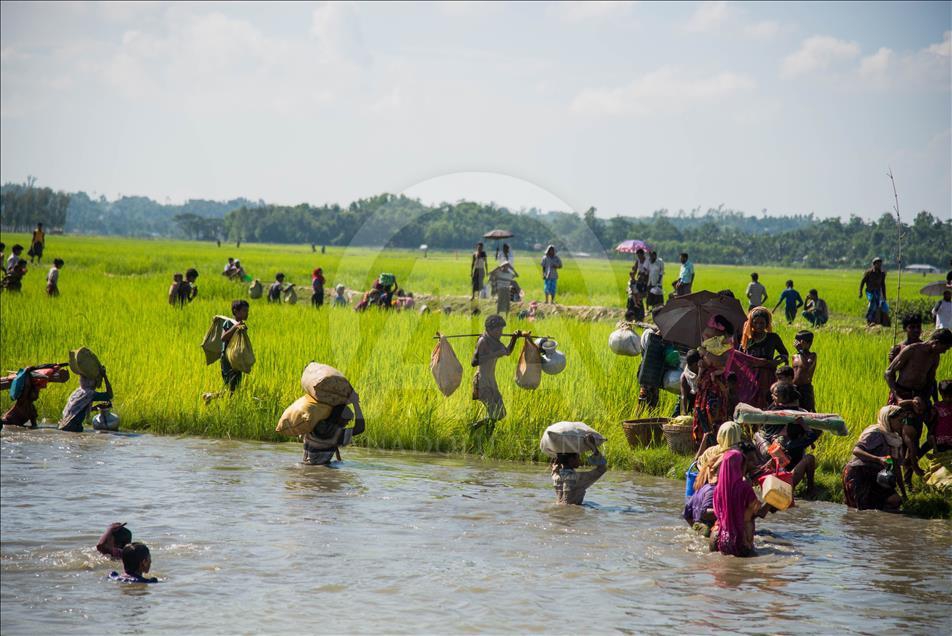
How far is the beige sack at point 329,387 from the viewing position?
28.6 feet

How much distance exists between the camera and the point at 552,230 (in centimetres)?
2362

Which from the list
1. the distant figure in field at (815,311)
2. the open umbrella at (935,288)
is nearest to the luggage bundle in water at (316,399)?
the open umbrella at (935,288)

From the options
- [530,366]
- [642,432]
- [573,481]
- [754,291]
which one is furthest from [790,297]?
[573,481]

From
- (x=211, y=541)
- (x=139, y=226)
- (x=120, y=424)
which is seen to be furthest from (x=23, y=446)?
(x=139, y=226)

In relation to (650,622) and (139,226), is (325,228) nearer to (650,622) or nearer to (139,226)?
(650,622)

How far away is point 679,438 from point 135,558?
4898mm

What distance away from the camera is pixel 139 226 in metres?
177

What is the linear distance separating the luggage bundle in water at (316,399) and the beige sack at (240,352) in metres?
1.38

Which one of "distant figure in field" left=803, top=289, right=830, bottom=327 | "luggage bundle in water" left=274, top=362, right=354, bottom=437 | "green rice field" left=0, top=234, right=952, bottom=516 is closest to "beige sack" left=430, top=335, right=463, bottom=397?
"green rice field" left=0, top=234, right=952, bottom=516

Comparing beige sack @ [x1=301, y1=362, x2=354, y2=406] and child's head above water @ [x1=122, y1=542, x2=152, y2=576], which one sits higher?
beige sack @ [x1=301, y1=362, x2=354, y2=406]

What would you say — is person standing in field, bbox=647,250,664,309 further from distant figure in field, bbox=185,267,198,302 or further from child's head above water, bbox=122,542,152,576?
child's head above water, bbox=122,542,152,576

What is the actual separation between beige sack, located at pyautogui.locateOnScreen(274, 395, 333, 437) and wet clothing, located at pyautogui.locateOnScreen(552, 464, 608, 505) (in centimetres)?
210

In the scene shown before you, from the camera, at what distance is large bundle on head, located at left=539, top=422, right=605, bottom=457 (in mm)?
7590

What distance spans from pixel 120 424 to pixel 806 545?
22.1 ft
